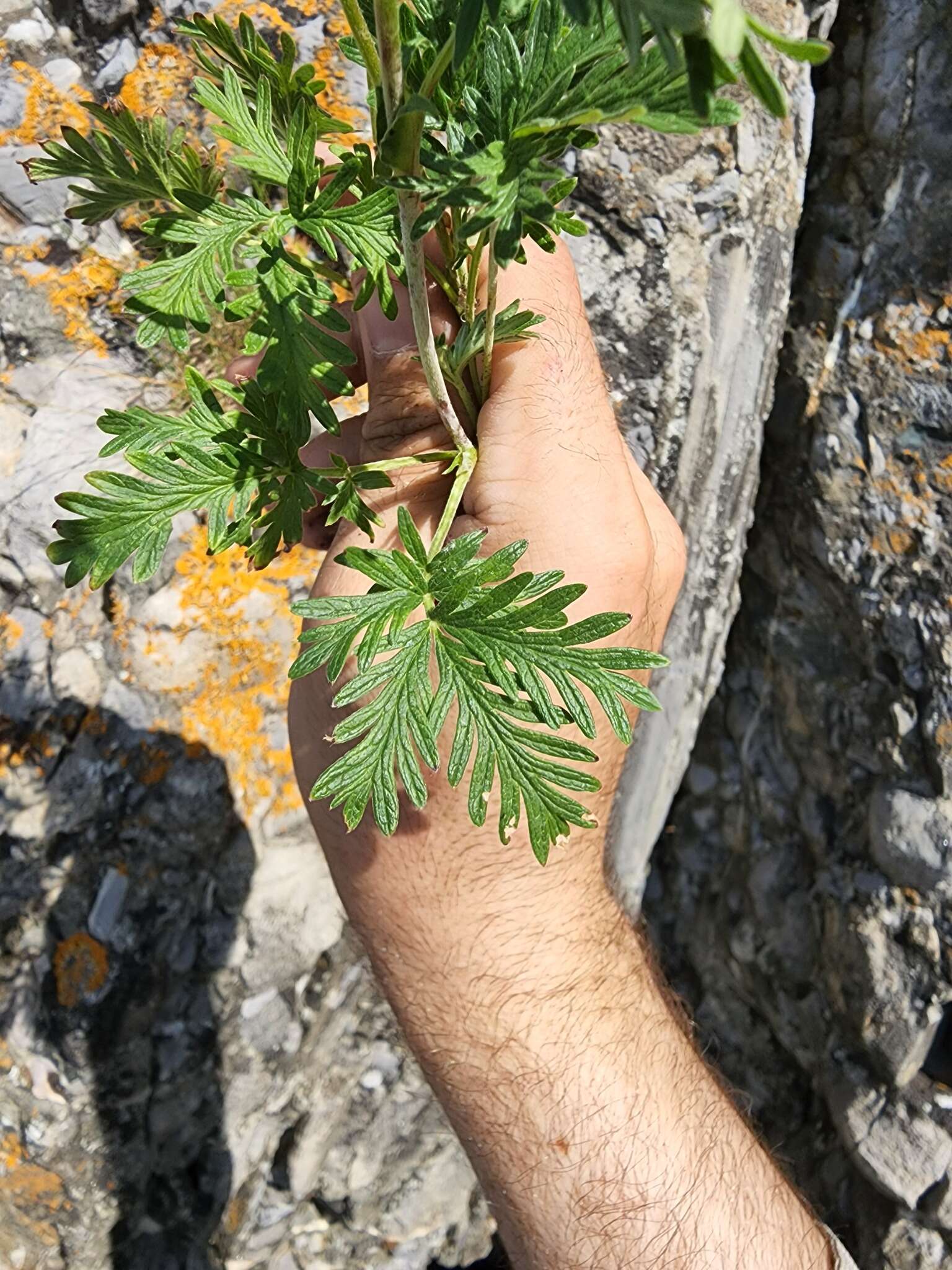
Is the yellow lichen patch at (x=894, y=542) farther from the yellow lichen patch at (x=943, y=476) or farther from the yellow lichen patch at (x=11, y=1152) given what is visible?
the yellow lichen patch at (x=11, y=1152)

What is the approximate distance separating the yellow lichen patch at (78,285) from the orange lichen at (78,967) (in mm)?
1773

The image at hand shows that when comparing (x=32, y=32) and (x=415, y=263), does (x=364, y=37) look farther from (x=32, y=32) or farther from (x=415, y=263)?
(x=32, y=32)

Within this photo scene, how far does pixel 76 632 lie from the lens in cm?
281

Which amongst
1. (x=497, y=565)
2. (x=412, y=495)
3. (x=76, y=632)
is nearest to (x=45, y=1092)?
(x=76, y=632)

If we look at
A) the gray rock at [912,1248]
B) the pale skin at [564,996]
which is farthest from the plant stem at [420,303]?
the gray rock at [912,1248]

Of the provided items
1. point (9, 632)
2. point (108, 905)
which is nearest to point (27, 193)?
point (9, 632)

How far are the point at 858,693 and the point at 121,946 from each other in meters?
2.43

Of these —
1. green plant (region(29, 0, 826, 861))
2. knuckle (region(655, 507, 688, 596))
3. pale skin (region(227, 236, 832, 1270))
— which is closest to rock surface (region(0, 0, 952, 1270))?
knuckle (region(655, 507, 688, 596))

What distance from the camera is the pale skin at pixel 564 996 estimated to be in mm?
2152

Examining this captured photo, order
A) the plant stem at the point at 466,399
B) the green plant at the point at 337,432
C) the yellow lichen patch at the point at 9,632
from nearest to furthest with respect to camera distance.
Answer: the green plant at the point at 337,432, the plant stem at the point at 466,399, the yellow lichen patch at the point at 9,632

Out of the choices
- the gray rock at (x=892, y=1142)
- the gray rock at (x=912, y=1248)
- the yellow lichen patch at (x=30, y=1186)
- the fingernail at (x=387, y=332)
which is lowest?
the yellow lichen patch at (x=30, y=1186)

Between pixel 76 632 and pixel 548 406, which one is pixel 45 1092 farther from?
pixel 548 406

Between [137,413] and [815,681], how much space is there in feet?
8.03

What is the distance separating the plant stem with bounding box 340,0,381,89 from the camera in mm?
1229
